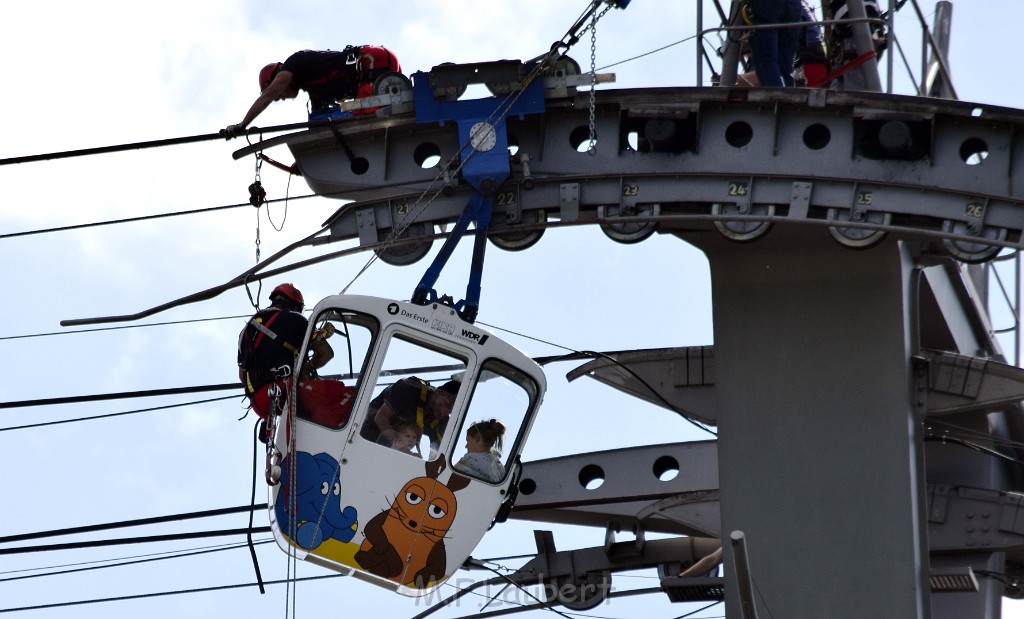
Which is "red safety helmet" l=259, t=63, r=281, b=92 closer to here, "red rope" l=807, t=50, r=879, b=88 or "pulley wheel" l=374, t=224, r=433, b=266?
"pulley wheel" l=374, t=224, r=433, b=266

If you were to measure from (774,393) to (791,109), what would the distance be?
275 cm

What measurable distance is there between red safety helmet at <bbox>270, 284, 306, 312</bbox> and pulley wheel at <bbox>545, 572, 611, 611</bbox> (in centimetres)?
695

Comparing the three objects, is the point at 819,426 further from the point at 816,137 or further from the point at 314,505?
the point at 314,505

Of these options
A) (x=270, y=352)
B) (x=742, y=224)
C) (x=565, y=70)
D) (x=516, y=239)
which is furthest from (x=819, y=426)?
(x=270, y=352)

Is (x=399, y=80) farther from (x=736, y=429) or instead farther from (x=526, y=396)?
(x=736, y=429)

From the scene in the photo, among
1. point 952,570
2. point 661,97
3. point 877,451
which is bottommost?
point 952,570

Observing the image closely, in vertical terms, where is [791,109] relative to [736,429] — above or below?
above

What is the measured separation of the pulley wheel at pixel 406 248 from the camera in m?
16.7

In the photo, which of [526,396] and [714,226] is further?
[714,226]

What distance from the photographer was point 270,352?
15.6 meters

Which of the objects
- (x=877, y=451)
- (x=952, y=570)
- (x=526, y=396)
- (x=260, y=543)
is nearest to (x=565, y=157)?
(x=526, y=396)

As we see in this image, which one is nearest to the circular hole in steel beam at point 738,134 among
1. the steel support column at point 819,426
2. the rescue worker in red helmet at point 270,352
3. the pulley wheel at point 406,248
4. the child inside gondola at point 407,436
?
the steel support column at point 819,426

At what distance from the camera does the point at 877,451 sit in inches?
671

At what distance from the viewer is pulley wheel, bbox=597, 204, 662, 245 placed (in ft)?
53.5
